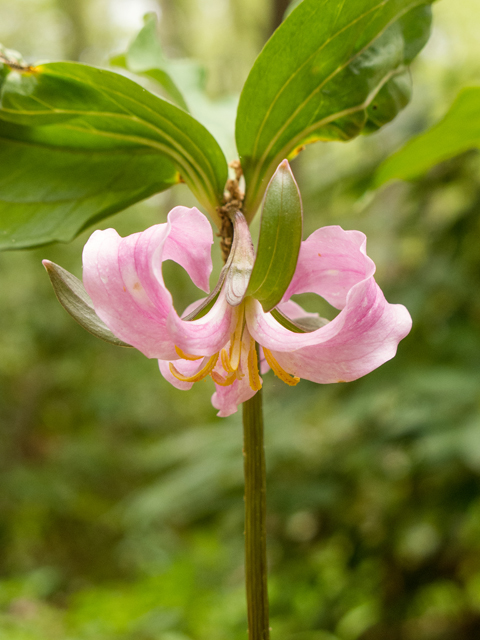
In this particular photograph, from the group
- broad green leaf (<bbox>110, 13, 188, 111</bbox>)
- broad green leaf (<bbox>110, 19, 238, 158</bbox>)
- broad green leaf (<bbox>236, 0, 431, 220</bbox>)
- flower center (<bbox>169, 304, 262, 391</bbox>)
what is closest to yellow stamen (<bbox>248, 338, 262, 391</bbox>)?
flower center (<bbox>169, 304, 262, 391</bbox>)

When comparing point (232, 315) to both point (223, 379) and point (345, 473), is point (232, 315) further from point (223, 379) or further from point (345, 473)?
point (345, 473)

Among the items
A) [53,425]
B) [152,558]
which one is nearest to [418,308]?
[152,558]

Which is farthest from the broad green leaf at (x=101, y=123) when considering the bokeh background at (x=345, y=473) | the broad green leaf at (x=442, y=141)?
the broad green leaf at (x=442, y=141)

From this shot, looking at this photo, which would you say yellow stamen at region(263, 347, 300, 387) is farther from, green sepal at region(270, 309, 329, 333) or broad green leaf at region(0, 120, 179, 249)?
broad green leaf at region(0, 120, 179, 249)

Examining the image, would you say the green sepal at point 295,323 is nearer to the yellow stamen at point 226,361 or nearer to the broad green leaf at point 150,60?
the yellow stamen at point 226,361

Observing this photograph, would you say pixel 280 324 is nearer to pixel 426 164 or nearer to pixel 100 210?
pixel 100 210

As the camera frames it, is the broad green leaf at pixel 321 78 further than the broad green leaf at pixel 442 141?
No
